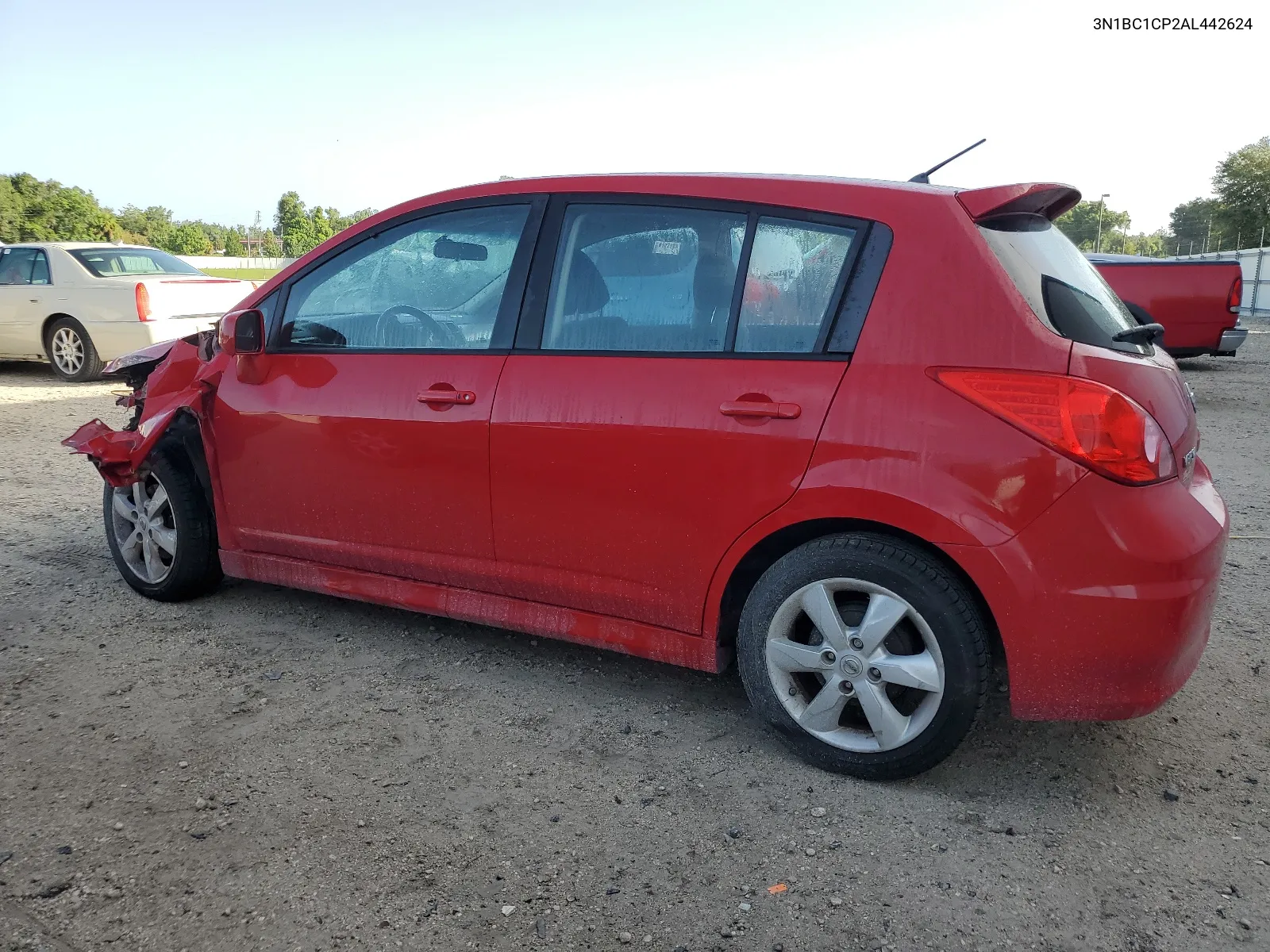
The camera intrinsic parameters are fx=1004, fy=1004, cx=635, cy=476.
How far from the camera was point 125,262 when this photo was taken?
11.5 m

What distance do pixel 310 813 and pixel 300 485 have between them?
144cm

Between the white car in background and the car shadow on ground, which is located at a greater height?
the white car in background

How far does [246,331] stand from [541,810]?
219 cm

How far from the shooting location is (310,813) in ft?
8.76

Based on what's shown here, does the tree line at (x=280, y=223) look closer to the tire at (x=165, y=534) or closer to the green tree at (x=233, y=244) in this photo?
the green tree at (x=233, y=244)

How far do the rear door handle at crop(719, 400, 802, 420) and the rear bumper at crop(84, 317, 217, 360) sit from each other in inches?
366

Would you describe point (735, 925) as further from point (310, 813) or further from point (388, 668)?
point (388, 668)

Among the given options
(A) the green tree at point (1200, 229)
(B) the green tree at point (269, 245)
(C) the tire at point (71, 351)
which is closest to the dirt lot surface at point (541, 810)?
(C) the tire at point (71, 351)

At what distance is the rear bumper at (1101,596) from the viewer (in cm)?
248

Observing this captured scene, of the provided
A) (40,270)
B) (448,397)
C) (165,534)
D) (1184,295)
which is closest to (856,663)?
(448,397)

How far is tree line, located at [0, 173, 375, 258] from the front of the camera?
45.8 m

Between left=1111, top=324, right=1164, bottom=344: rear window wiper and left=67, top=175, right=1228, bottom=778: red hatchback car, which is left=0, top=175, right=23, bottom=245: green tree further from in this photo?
left=1111, top=324, right=1164, bottom=344: rear window wiper

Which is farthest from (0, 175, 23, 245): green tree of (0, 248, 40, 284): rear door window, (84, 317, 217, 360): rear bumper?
(84, 317, 217, 360): rear bumper

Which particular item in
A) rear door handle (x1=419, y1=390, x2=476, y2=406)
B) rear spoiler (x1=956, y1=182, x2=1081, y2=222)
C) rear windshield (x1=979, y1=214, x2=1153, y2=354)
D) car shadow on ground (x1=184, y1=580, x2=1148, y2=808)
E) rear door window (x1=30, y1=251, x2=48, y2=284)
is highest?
rear spoiler (x1=956, y1=182, x2=1081, y2=222)
